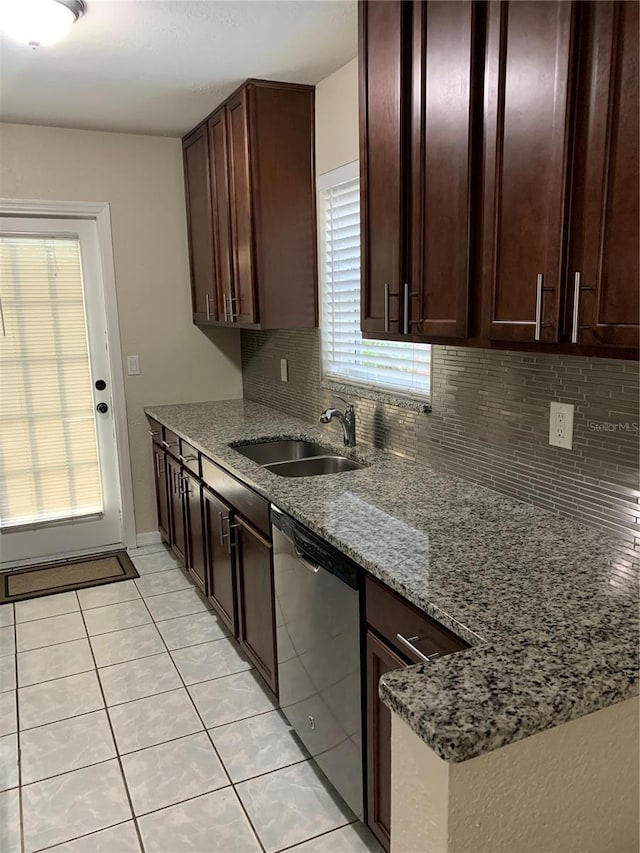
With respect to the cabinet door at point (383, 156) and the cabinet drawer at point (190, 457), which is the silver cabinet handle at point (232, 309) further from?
the cabinet door at point (383, 156)

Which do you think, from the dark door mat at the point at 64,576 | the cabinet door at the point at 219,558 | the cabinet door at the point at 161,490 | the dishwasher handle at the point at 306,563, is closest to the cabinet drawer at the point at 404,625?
the dishwasher handle at the point at 306,563

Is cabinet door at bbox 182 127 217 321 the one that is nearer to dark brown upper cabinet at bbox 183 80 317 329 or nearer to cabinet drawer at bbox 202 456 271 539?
dark brown upper cabinet at bbox 183 80 317 329

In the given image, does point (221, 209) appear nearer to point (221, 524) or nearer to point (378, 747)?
point (221, 524)

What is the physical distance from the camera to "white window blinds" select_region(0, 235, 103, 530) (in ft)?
12.0

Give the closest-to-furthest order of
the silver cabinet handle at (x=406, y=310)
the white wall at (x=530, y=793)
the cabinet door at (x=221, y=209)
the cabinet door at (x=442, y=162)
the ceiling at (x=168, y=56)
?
1. the white wall at (x=530, y=793)
2. the cabinet door at (x=442, y=162)
3. the silver cabinet handle at (x=406, y=310)
4. the ceiling at (x=168, y=56)
5. the cabinet door at (x=221, y=209)

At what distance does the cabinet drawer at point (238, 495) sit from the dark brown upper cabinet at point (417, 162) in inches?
29.2

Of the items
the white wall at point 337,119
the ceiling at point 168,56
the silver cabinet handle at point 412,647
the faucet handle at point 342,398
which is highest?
the ceiling at point 168,56

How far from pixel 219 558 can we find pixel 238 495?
52 cm

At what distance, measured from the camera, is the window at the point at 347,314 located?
8.43 feet

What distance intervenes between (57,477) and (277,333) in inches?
63.6

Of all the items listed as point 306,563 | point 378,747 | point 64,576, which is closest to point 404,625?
point 378,747

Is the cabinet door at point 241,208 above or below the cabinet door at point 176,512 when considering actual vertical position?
above

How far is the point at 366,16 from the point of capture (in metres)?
1.89

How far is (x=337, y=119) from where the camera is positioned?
2.78 m
